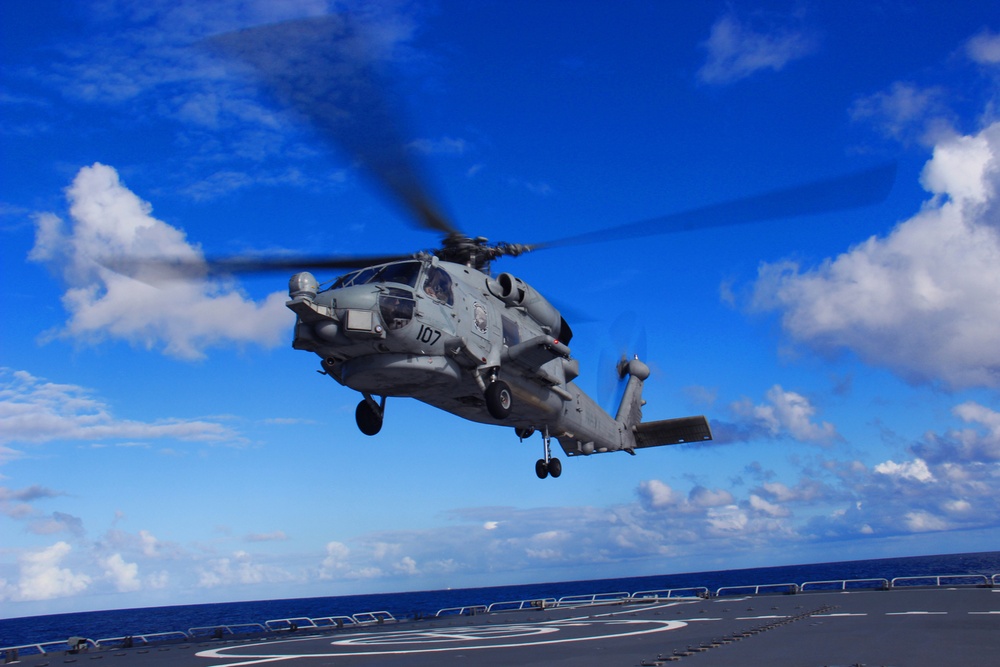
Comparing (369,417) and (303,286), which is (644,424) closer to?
(369,417)

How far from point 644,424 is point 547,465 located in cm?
562

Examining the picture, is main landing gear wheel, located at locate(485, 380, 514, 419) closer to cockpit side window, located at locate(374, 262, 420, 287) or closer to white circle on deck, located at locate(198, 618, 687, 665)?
cockpit side window, located at locate(374, 262, 420, 287)

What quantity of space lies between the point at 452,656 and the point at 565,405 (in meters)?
9.09

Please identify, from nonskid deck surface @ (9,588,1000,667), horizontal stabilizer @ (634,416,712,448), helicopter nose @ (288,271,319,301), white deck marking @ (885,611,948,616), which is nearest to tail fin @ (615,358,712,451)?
horizontal stabilizer @ (634,416,712,448)

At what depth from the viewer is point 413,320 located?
46.4 feet

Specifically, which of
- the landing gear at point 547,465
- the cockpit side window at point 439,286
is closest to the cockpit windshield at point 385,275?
the cockpit side window at point 439,286

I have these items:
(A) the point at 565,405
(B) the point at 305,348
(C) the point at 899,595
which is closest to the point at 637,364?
(A) the point at 565,405

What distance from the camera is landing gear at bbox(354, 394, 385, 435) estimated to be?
15984 mm

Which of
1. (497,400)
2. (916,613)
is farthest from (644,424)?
(916,613)

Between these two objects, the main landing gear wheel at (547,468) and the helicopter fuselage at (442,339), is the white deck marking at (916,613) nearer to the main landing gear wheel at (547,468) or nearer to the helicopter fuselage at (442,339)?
the main landing gear wheel at (547,468)

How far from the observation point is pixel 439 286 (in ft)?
50.1

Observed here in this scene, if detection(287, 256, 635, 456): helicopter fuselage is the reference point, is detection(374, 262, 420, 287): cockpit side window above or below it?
above

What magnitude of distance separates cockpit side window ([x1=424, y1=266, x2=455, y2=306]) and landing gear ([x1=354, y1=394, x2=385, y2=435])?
2.70m

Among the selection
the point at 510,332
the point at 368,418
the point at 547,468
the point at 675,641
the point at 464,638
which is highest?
the point at 510,332
